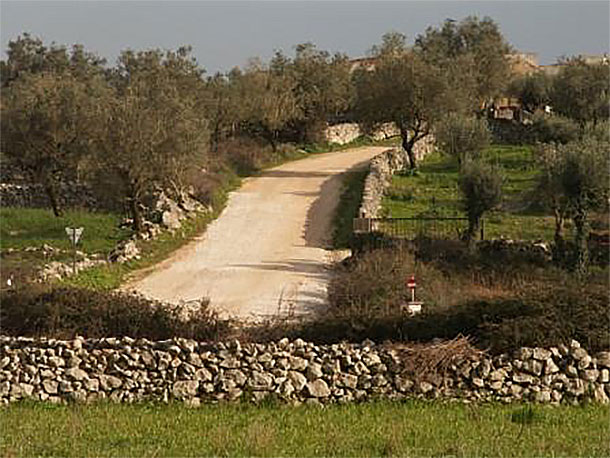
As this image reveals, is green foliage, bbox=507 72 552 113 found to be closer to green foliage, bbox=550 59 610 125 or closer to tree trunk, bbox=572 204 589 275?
green foliage, bbox=550 59 610 125

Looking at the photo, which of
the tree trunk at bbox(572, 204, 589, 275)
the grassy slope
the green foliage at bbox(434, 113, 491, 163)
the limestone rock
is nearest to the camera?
the limestone rock

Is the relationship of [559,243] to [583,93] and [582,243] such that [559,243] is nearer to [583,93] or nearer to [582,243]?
[582,243]

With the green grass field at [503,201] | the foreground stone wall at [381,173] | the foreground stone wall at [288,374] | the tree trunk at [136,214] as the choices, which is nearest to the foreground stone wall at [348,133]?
the foreground stone wall at [381,173]

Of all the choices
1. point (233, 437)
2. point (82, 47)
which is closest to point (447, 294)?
point (233, 437)

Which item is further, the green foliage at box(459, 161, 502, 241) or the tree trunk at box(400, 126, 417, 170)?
the tree trunk at box(400, 126, 417, 170)

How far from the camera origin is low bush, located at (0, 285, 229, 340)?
1505 centimetres

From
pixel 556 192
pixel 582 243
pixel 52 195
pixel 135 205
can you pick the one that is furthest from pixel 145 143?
pixel 582 243

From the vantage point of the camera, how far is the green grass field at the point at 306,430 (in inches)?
401

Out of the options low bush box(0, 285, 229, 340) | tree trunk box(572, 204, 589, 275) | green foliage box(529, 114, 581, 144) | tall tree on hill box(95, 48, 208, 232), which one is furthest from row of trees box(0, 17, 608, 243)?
low bush box(0, 285, 229, 340)

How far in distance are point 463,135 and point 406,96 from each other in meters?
4.27

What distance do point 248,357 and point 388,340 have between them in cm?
203

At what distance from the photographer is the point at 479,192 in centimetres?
2778

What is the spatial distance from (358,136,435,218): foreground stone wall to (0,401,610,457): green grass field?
16.8 metres

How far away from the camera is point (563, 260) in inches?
981
